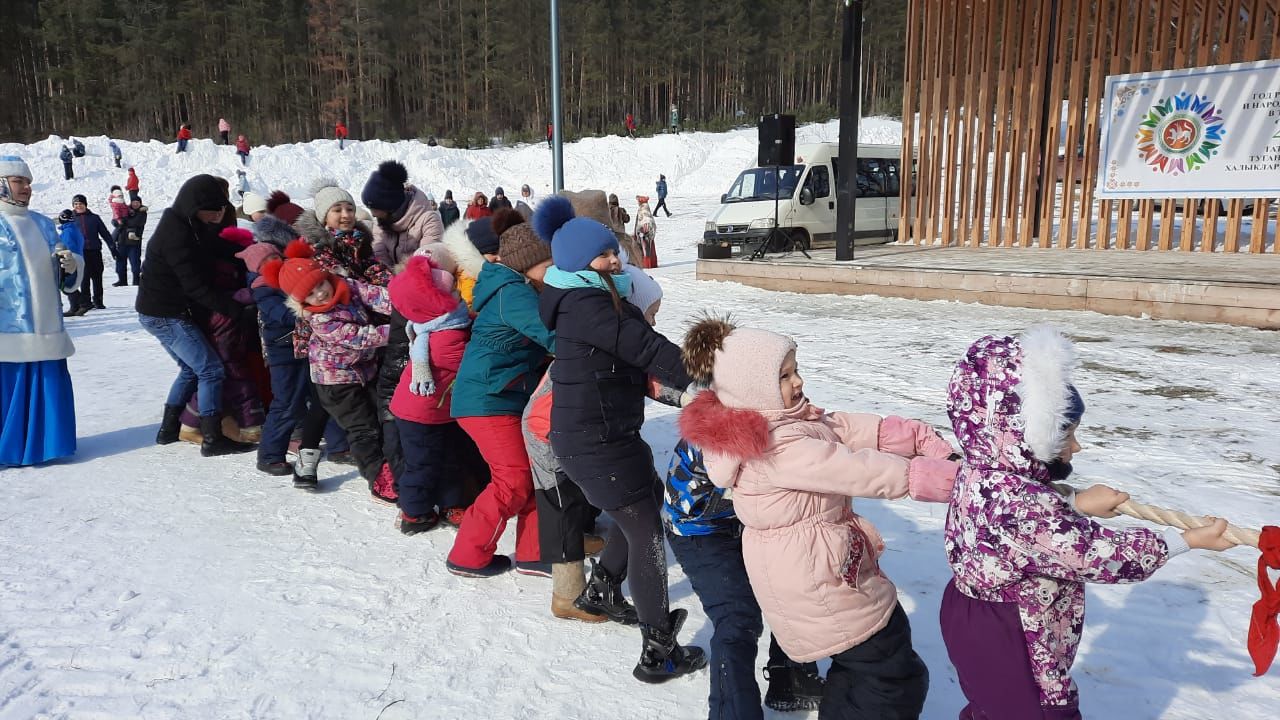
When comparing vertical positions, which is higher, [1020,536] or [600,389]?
[600,389]

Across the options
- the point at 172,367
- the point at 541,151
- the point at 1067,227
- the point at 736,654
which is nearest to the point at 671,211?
the point at 541,151

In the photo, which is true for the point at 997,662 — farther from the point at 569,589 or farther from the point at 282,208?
the point at 282,208

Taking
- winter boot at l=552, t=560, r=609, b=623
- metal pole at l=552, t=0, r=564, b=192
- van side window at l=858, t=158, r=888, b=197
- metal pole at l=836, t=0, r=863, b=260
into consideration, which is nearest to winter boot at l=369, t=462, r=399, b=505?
winter boot at l=552, t=560, r=609, b=623

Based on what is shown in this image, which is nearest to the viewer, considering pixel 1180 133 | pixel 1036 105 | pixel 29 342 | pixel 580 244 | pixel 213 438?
pixel 580 244

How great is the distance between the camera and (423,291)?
3436mm

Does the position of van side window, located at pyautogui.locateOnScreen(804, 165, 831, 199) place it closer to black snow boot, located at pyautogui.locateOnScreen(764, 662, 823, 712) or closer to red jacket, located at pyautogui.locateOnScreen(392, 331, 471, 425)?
red jacket, located at pyautogui.locateOnScreen(392, 331, 471, 425)

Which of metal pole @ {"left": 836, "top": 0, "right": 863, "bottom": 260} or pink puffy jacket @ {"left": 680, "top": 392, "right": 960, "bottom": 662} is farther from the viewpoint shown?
metal pole @ {"left": 836, "top": 0, "right": 863, "bottom": 260}

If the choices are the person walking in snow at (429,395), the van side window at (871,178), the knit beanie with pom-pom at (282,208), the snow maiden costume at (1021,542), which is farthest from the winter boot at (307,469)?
the van side window at (871,178)

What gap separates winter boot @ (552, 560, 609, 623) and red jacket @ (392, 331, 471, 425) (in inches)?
37.1

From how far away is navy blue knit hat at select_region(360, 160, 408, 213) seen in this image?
15.1 ft

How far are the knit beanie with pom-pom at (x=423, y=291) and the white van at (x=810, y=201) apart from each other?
11201 millimetres

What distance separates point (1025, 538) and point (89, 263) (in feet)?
43.3

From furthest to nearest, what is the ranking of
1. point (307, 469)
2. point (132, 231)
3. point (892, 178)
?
point (892, 178)
point (132, 231)
point (307, 469)

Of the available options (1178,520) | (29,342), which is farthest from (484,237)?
(29,342)
